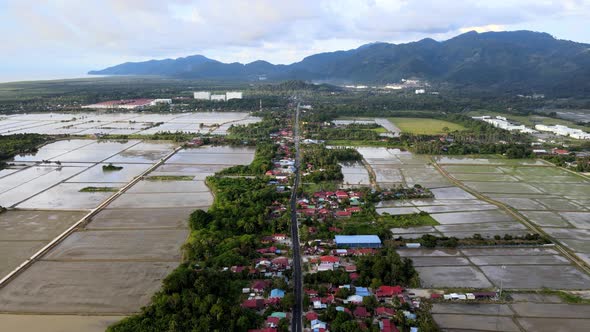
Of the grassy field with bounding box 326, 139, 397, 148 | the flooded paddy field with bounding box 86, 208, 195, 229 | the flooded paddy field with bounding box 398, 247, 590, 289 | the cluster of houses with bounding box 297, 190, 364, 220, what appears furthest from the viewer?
the grassy field with bounding box 326, 139, 397, 148

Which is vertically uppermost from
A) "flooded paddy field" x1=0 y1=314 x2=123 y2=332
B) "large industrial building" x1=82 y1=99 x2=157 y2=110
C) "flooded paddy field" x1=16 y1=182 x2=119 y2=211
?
"large industrial building" x1=82 y1=99 x2=157 y2=110

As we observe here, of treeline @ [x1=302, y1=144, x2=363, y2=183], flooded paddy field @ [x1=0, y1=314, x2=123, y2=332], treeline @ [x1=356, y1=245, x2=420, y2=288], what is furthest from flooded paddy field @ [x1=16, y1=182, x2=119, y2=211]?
treeline @ [x1=356, y1=245, x2=420, y2=288]

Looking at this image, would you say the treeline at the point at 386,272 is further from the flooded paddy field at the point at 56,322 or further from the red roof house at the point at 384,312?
the flooded paddy field at the point at 56,322

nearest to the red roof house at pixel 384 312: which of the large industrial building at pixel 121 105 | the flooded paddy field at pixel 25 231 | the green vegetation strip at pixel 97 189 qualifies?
the flooded paddy field at pixel 25 231

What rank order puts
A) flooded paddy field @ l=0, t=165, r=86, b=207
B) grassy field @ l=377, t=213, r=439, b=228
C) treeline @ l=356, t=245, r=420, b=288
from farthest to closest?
1. flooded paddy field @ l=0, t=165, r=86, b=207
2. grassy field @ l=377, t=213, r=439, b=228
3. treeline @ l=356, t=245, r=420, b=288

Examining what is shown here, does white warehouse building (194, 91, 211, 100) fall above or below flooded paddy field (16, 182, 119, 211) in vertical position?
above

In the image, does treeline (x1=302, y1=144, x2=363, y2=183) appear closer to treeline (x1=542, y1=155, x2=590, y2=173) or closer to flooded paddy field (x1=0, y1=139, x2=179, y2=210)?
flooded paddy field (x1=0, y1=139, x2=179, y2=210)

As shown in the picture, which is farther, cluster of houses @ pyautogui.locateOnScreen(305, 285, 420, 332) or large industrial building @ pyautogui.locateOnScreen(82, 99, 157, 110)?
large industrial building @ pyautogui.locateOnScreen(82, 99, 157, 110)
